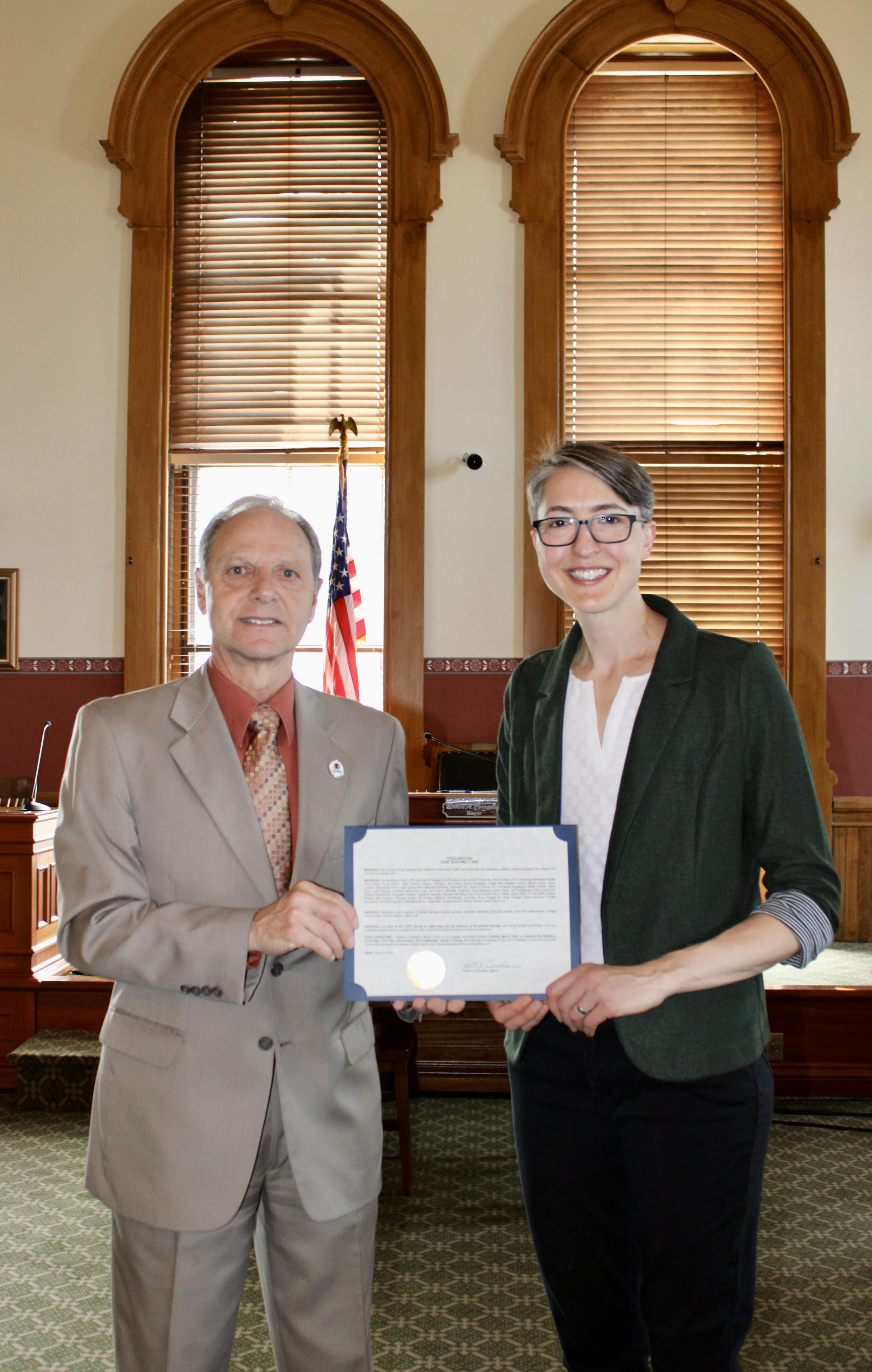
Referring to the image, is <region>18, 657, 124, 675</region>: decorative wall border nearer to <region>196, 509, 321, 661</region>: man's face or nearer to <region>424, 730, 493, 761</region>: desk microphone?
<region>424, 730, 493, 761</region>: desk microphone

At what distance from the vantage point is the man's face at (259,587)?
1.64 m

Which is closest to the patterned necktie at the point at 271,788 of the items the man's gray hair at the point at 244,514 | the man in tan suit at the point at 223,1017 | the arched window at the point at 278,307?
the man in tan suit at the point at 223,1017

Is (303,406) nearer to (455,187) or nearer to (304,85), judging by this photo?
(455,187)

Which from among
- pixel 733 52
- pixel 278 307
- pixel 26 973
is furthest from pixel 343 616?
pixel 733 52

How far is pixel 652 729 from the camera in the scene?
1541 mm

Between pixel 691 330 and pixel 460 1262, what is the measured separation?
5.02 metres

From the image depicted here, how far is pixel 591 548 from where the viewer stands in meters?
1.61

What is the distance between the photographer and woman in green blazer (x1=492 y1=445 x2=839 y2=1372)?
1446 millimetres

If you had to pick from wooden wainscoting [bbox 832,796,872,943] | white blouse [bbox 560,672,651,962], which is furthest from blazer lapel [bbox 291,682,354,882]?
wooden wainscoting [bbox 832,796,872,943]

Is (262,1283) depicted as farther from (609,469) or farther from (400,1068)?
(400,1068)

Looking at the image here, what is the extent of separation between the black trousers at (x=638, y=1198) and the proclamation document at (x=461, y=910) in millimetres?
164

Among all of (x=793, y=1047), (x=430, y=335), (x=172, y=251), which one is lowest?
(x=793, y=1047)

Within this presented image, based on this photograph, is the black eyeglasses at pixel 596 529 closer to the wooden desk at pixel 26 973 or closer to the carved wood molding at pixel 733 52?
the wooden desk at pixel 26 973

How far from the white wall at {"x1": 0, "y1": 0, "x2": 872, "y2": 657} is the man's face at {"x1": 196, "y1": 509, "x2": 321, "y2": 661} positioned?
4.10 metres
